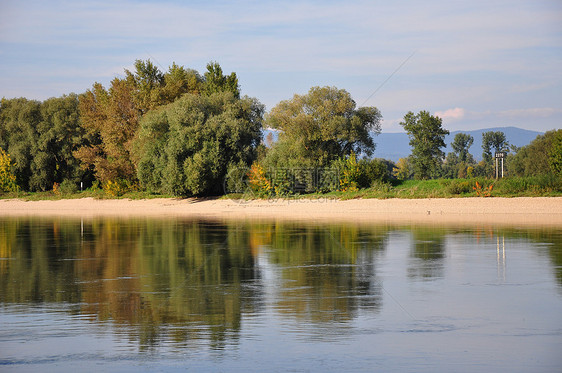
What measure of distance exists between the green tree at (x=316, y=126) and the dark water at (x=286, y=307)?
3024cm

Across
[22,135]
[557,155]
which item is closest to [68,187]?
[22,135]

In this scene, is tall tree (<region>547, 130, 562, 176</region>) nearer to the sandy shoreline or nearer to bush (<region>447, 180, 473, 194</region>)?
bush (<region>447, 180, 473, 194</region>)

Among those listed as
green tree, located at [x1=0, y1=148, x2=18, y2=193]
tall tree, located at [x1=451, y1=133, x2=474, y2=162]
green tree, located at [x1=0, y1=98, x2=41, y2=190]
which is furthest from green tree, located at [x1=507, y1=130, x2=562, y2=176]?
green tree, located at [x1=0, y1=148, x2=18, y2=193]

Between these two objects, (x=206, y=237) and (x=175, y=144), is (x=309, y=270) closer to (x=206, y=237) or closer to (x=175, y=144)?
(x=206, y=237)

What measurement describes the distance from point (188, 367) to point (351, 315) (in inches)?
141

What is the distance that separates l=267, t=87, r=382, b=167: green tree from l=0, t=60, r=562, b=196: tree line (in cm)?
10

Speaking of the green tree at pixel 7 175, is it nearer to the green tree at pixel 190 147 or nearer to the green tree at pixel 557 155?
the green tree at pixel 190 147

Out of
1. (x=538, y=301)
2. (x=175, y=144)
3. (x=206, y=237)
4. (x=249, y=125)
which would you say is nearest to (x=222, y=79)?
(x=249, y=125)

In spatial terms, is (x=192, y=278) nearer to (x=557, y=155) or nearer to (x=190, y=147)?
(x=190, y=147)

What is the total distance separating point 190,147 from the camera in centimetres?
5172

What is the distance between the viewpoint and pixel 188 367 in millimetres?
7715

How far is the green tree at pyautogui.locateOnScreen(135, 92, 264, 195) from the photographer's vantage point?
168 feet

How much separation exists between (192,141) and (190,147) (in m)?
0.63

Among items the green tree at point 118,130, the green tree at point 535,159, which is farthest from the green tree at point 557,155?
the green tree at point 118,130
